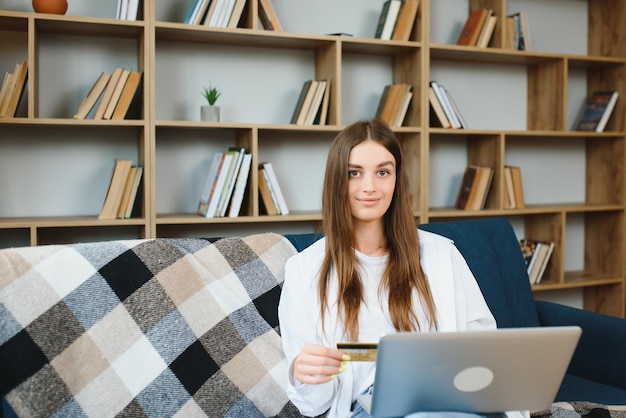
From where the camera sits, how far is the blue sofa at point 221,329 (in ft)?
5.24

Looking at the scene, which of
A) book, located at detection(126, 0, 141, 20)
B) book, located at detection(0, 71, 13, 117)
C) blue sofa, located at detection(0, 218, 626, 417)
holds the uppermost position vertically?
book, located at detection(126, 0, 141, 20)

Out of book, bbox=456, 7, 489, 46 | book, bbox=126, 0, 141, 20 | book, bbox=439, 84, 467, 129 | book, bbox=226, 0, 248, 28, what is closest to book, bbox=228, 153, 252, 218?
book, bbox=226, 0, 248, 28

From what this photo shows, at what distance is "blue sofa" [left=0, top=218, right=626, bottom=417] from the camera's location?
1598mm

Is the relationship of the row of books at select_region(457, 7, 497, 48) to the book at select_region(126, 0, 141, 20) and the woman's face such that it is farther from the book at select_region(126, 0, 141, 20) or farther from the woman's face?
the woman's face

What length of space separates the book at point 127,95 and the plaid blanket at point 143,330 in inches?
40.3

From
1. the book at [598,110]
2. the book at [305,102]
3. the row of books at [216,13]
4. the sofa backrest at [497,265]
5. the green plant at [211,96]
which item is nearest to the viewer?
the sofa backrest at [497,265]

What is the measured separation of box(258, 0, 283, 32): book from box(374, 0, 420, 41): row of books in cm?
52

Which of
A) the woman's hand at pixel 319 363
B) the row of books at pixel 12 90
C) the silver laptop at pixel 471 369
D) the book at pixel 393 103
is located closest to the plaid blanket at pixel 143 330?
the woman's hand at pixel 319 363

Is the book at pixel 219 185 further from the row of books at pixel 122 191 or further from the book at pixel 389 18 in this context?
the book at pixel 389 18

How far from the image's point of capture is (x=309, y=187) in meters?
3.28

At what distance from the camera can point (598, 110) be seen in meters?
3.64

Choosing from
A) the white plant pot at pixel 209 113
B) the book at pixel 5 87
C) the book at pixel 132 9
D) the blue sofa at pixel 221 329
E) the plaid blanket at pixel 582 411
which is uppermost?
the book at pixel 132 9

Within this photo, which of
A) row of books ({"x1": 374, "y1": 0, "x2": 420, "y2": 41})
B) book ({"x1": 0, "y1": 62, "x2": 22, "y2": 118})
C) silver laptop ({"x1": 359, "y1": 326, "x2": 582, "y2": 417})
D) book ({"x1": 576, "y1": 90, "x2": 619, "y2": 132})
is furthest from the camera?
book ({"x1": 576, "y1": 90, "x2": 619, "y2": 132})

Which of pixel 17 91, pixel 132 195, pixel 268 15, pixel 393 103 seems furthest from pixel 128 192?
pixel 393 103
